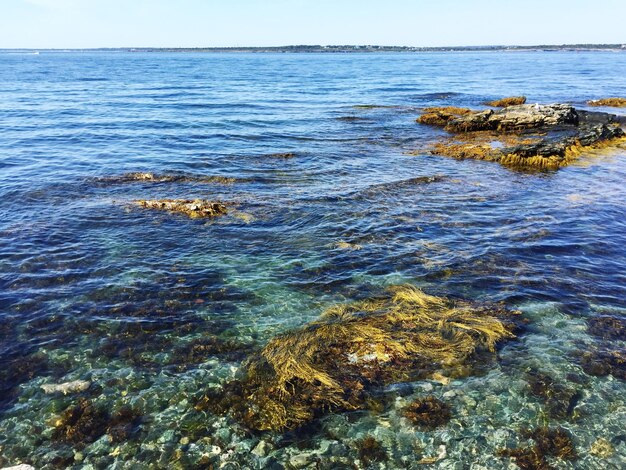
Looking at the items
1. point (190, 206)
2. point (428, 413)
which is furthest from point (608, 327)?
point (190, 206)

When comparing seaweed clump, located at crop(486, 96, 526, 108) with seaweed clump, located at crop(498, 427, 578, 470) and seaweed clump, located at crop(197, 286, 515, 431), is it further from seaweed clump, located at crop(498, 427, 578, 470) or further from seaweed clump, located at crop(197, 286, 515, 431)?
seaweed clump, located at crop(498, 427, 578, 470)

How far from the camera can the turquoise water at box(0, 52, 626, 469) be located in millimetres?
7641

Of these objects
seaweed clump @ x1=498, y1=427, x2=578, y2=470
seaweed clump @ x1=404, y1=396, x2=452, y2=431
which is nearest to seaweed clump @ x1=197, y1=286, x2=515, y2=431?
seaweed clump @ x1=404, y1=396, x2=452, y2=431

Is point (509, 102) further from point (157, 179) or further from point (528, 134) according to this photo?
point (157, 179)

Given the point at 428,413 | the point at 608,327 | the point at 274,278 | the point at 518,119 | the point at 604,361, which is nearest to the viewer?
the point at 428,413

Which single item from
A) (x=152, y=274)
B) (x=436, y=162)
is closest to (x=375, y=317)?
(x=152, y=274)

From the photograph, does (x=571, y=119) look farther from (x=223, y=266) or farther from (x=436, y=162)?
(x=223, y=266)

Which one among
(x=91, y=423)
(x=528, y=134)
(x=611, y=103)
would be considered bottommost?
(x=91, y=423)

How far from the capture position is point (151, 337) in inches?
401

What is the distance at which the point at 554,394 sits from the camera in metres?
8.52

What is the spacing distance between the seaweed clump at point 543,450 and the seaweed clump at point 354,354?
2073 millimetres

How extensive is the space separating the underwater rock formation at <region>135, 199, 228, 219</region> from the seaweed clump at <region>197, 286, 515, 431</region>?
8288 mm

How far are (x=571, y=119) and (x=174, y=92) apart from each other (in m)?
48.5

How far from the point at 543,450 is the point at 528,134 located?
101ft
